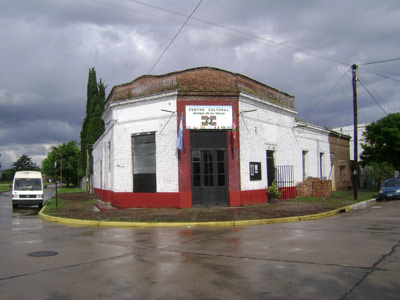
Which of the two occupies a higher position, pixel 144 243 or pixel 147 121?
pixel 147 121

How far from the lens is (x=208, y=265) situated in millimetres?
6840

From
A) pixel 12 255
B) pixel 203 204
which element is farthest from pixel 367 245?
pixel 203 204

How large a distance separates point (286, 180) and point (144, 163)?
915 cm

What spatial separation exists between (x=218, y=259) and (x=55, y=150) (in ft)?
217

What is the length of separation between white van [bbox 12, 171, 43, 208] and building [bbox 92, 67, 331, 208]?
563cm

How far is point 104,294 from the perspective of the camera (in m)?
5.14

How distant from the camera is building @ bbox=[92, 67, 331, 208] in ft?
57.9

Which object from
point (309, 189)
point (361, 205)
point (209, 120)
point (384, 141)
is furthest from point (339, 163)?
point (209, 120)

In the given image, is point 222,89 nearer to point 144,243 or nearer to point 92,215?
point 92,215

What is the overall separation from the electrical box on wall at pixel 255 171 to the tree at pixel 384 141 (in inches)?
667

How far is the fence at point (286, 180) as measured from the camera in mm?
21750

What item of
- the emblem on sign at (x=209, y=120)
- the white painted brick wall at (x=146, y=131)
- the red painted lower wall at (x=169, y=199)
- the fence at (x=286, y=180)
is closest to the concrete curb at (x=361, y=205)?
the fence at (x=286, y=180)

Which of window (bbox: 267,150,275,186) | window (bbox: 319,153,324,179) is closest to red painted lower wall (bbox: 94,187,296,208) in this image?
window (bbox: 267,150,275,186)

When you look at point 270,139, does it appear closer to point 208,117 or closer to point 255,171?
point 255,171
